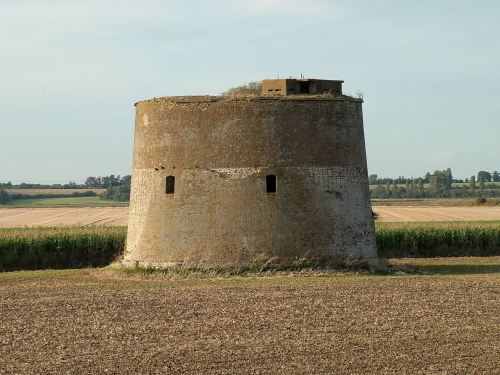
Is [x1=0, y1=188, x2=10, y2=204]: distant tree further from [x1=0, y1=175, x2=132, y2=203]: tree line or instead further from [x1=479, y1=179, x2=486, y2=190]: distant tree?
[x1=479, y1=179, x2=486, y2=190]: distant tree

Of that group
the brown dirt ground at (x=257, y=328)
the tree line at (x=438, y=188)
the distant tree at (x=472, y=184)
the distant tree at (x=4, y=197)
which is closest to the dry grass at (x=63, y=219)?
the brown dirt ground at (x=257, y=328)

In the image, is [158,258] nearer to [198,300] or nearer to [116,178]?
[198,300]

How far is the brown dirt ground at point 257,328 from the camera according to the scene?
13.2m

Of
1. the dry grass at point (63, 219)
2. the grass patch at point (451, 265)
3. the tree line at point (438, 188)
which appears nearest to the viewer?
the grass patch at point (451, 265)

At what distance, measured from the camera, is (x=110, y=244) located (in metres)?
33.5

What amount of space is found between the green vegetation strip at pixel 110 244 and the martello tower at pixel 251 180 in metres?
7.43

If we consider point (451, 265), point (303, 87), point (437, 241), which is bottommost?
point (451, 265)

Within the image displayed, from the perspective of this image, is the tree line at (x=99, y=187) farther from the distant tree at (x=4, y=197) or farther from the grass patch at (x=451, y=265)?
the grass patch at (x=451, y=265)

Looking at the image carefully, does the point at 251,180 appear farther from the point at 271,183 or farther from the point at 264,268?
the point at 264,268

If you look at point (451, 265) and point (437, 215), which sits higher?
point (437, 215)

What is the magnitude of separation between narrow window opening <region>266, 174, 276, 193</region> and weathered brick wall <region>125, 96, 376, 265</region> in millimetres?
116

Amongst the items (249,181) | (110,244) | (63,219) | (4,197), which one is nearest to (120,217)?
(63,219)

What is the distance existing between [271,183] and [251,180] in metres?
0.57

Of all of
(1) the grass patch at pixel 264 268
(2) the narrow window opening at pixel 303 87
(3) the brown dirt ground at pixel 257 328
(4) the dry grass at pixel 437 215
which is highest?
(2) the narrow window opening at pixel 303 87
